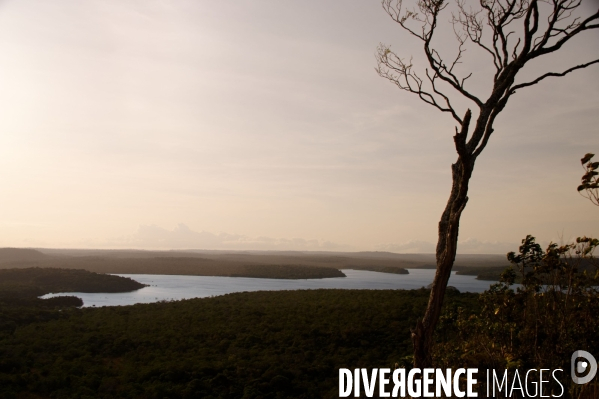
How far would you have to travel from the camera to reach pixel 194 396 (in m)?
12.3

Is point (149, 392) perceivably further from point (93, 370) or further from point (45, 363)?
point (45, 363)

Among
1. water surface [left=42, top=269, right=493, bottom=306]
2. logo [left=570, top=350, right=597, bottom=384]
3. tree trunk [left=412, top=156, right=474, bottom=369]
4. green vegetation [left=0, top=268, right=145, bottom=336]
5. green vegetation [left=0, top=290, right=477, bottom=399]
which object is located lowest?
water surface [left=42, top=269, right=493, bottom=306]

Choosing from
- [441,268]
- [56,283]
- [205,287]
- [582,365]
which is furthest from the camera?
[205,287]

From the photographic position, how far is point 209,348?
17.4m

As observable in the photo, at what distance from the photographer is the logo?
618 cm

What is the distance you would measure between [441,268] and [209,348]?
519 inches

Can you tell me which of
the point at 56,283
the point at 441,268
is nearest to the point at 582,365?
the point at 441,268

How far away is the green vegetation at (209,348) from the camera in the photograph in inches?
504

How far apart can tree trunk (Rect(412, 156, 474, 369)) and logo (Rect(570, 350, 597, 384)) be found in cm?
198

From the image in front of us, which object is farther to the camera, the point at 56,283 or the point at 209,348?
the point at 56,283

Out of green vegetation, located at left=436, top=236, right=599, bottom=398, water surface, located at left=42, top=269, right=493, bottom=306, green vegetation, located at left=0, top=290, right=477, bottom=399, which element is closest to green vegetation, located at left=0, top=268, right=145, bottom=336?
water surface, located at left=42, top=269, right=493, bottom=306

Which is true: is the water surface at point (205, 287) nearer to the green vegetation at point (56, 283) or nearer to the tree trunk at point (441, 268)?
the green vegetation at point (56, 283)

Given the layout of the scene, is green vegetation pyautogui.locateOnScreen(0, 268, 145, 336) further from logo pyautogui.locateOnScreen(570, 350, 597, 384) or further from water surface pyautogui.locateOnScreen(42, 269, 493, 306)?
logo pyautogui.locateOnScreen(570, 350, 597, 384)

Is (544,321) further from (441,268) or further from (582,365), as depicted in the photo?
(441,268)
